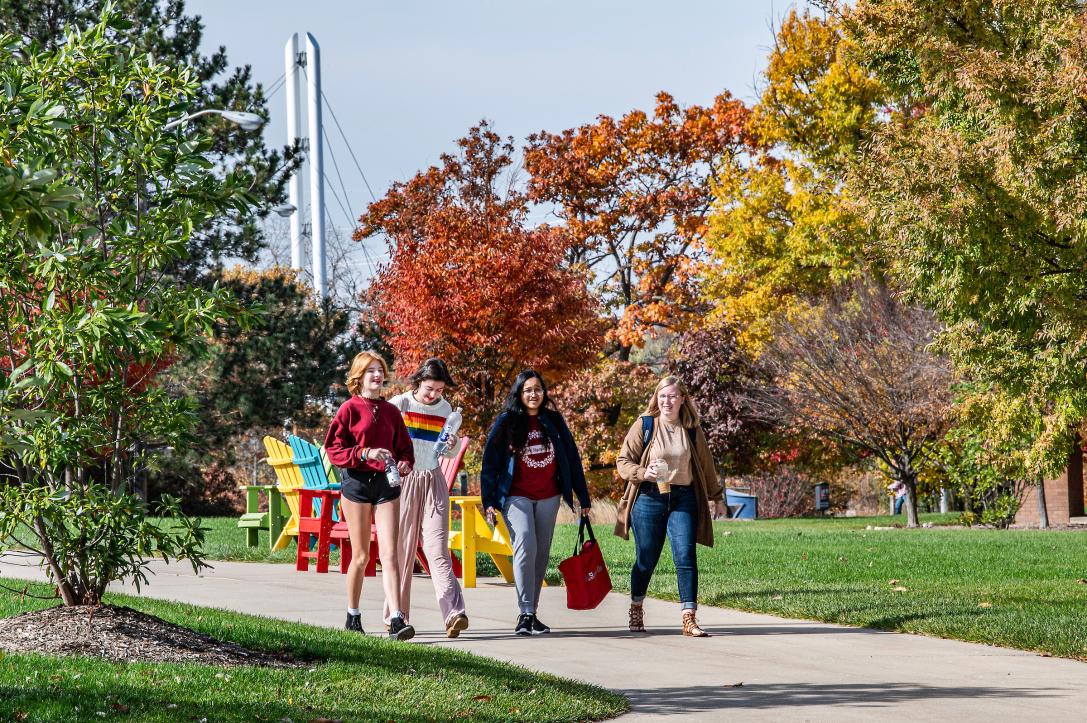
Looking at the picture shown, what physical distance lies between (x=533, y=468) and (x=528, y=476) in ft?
0.23

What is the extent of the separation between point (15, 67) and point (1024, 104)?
8226 mm

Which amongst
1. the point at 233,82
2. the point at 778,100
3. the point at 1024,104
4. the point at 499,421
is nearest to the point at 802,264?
the point at 778,100

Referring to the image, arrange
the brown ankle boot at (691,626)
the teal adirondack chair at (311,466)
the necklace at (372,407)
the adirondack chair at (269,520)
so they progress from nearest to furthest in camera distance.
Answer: the necklace at (372,407) → the brown ankle boot at (691,626) → the teal adirondack chair at (311,466) → the adirondack chair at (269,520)

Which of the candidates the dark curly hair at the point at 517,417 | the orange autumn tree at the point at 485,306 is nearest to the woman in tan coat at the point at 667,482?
the dark curly hair at the point at 517,417

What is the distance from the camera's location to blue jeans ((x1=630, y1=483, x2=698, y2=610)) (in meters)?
9.31

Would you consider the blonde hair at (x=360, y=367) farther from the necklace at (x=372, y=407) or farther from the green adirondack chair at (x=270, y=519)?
the green adirondack chair at (x=270, y=519)

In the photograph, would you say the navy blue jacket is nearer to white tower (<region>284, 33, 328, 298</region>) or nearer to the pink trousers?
the pink trousers

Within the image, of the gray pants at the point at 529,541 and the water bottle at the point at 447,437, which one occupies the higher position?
the water bottle at the point at 447,437

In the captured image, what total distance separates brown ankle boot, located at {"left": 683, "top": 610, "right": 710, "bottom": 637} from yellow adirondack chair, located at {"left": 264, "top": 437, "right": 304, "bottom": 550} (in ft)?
19.7

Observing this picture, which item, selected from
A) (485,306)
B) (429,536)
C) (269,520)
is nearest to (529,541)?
(429,536)

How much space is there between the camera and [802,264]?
3198 cm

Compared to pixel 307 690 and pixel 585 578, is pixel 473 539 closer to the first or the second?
pixel 585 578

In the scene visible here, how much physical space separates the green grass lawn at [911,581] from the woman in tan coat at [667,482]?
1.54m

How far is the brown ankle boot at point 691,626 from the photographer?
29.6 ft
